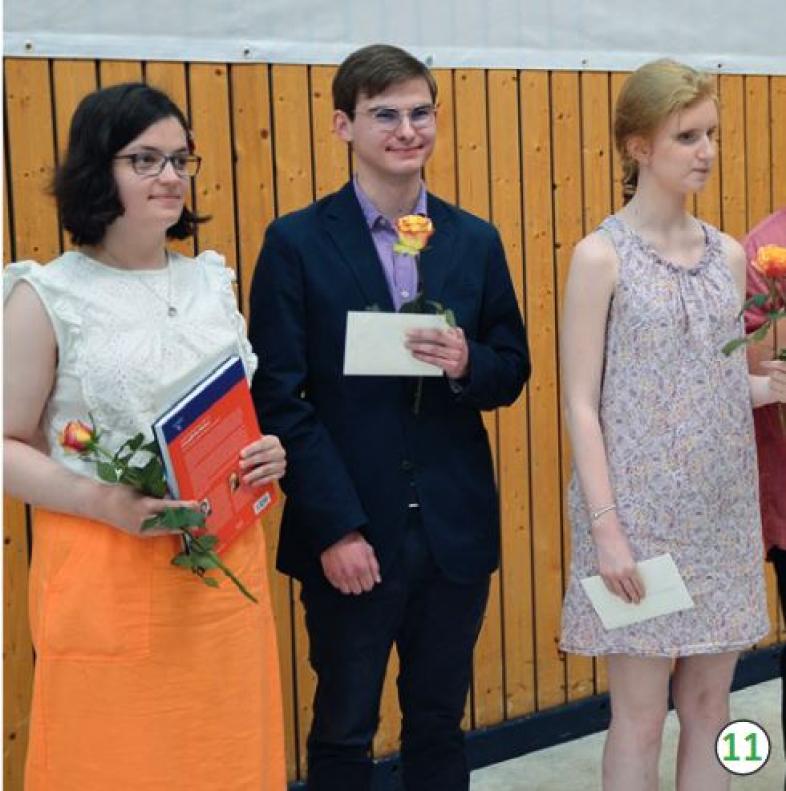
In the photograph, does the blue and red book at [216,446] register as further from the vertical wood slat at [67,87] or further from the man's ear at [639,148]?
the vertical wood slat at [67,87]

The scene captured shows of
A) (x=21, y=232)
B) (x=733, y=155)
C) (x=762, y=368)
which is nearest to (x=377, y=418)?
(x=762, y=368)

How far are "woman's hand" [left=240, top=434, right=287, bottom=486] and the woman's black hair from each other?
452mm

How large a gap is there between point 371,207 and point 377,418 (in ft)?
1.40


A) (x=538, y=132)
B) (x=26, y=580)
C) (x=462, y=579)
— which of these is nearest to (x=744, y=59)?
(x=538, y=132)

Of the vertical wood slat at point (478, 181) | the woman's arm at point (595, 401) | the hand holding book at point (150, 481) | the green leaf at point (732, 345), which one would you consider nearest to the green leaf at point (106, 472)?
the hand holding book at point (150, 481)

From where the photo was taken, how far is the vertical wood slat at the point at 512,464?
3.82 meters

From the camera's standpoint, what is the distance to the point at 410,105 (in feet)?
8.02

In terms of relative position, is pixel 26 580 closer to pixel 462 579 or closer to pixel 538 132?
pixel 462 579

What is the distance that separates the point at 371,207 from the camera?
2.56 m

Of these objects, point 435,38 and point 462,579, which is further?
point 435,38

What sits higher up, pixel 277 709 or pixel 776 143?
pixel 776 143

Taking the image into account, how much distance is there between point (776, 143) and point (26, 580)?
295cm

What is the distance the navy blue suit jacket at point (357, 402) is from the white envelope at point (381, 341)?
146mm

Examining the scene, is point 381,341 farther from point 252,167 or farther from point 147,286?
point 252,167
